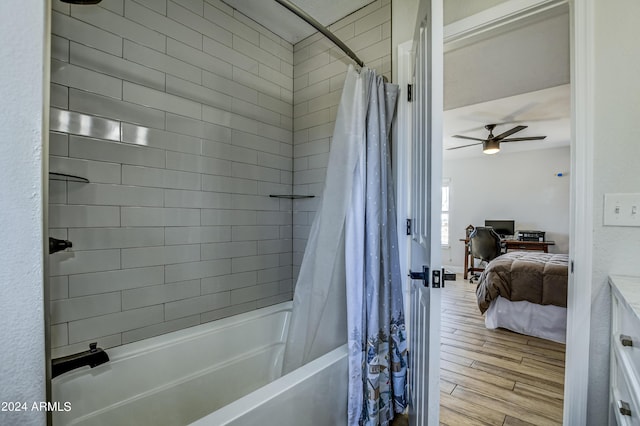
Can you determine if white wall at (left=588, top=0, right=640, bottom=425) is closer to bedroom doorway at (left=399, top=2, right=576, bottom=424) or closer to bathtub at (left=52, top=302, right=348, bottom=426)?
bedroom doorway at (left=399, top=2, right=576, bottom=424)

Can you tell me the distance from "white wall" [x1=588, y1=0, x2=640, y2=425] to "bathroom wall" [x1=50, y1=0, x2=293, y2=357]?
1799 millimetres

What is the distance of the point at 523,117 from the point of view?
371cm

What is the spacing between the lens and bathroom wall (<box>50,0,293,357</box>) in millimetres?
1303

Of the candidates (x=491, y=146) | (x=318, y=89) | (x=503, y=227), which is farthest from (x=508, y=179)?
(x=318, y=89)

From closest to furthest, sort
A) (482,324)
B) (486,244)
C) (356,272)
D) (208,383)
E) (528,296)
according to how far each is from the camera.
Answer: (356,272), (208,383), (528,296), (482,324), (486,244)

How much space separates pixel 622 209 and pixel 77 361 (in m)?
2.24

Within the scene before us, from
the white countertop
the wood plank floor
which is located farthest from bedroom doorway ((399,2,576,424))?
the white countertop

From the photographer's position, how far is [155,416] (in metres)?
1.34

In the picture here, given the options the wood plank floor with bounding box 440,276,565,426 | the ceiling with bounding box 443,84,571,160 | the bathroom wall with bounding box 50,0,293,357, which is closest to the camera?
the bathroom wall with bounding box 50,0,293,357

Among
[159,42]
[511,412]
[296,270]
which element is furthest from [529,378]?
[159,42]

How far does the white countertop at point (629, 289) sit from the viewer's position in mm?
814

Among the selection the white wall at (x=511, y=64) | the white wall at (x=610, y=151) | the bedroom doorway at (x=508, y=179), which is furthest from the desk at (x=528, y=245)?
the white wall at (x=610, y=151)

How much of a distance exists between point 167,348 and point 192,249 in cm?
54

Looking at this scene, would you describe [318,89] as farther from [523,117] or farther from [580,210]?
[523,117]
